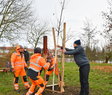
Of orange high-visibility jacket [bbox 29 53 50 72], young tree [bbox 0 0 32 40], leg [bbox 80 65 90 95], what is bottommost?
leg [bbox 80 65 90 95]

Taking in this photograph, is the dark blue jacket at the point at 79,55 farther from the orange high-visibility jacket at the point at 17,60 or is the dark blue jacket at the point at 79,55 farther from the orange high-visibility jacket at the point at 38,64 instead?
the orange high-visibility jacket at the point at 17,60

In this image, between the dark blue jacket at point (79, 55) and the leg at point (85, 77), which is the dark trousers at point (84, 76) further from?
the dark blue jacket at point (79, 55)

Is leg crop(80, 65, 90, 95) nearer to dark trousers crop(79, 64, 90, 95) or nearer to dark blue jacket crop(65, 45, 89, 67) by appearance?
dark trousers crop(79, 64, 90, 95)

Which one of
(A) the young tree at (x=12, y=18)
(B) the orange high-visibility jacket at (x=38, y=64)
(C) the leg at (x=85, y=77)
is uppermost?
(A) the young tree at (x=12, y=18)

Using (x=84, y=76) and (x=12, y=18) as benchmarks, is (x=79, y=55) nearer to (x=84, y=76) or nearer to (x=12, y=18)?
(x=84, y=76)

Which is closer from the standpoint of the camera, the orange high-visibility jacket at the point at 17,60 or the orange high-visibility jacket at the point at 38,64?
the orange high-visibility jacket at the point at 38,64

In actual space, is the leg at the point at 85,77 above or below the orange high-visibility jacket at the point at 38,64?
below

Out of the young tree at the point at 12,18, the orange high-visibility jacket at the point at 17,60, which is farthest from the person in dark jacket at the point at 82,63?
the young tree at the point at 12,18

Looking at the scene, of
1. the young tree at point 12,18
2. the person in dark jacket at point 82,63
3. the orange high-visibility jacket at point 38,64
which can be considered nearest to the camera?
the orange high-visibility jacket at point 38,64

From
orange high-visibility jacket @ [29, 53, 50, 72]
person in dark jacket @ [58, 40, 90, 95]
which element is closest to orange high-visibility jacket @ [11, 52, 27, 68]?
orange high-visibility jacket @ [29, 53, 50, 72]

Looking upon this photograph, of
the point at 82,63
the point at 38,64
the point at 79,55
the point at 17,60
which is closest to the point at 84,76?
the point at 82,63

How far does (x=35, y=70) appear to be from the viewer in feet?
20.5

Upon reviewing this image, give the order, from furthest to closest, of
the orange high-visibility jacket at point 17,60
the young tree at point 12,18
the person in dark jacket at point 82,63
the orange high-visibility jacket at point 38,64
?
1. the young tree at point 12,18
2. the orange high-visibility jacket at point 17,60
3. the person in dark jacket at point 82,63
4. the orange high-visibility jacket at point 38,64

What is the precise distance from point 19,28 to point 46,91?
34.4 feet
